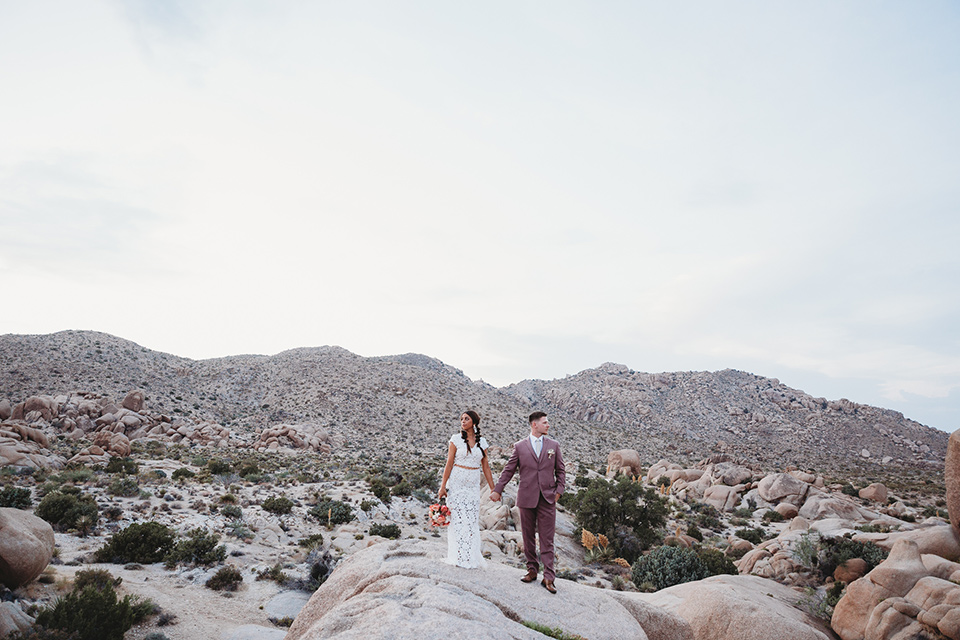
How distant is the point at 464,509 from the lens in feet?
26.5

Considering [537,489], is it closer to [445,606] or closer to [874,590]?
[445,606]

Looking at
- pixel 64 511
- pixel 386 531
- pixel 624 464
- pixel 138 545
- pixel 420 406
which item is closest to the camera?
pixel 138 545

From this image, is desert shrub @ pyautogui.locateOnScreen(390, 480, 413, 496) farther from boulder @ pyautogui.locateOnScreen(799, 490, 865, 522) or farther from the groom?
boulder @ pyautogui.locateOnScreen(799, 490, 865, 522)

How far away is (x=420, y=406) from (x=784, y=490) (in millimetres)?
42428

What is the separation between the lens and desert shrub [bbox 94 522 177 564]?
1312 centimetres

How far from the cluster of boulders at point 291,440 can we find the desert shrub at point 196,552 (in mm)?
27379

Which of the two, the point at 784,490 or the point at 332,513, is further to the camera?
the point at 784,490

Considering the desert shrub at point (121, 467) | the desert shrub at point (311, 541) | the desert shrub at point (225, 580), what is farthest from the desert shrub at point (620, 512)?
the desert shrub at point (121, 467)

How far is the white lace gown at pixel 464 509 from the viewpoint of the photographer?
26.0 feet

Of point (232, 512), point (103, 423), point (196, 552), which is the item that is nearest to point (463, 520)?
point (196, 552)

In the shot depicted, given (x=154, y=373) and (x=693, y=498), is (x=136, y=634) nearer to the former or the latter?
(x=693, y=498)

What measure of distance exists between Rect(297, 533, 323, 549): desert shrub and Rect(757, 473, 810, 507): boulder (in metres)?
28.2

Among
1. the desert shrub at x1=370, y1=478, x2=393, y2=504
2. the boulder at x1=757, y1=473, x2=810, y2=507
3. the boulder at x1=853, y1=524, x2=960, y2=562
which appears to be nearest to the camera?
the boulder at x1=853, y1=524, x2=960, y2=562

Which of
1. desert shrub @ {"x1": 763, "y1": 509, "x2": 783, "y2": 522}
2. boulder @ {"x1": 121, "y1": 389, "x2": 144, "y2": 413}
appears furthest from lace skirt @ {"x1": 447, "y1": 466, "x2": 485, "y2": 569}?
boulder @ {"x1": 121, "y1": 389, "x2": 144, "y2": 413}
